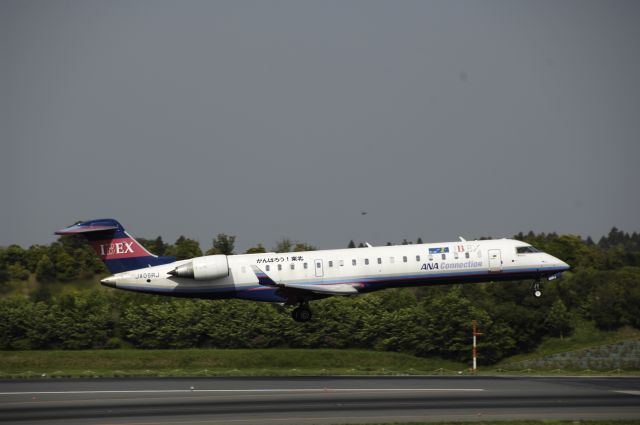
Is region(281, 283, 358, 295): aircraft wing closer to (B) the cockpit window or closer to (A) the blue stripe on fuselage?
(A) the blue stripe on fuselage

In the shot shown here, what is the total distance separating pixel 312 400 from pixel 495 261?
1234cm

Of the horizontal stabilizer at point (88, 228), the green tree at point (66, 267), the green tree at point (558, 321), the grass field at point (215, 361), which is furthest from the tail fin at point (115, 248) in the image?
the green tree at point (558, 321)

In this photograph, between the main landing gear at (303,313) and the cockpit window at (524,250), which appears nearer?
the main landing gear at (303,313)

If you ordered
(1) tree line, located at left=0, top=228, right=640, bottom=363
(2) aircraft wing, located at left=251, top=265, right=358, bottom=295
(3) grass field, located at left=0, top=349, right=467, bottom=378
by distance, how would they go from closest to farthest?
(2) aircraft wing, located at left=251, top=265, right=358, bottom=295
(3) grass field, located at left=0, top=349, right=467, bottom=378
(1) tree line, located at left=0, top=228, right=640, bottom=363

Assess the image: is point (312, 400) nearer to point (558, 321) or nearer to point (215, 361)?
point (215, 361)

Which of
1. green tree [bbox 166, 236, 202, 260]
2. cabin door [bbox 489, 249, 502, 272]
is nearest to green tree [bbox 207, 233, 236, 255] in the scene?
green tree [bbox 166, 236, 202, 260]

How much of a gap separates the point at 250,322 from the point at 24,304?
16191mm

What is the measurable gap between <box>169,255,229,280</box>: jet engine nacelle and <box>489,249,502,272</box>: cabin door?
12.0 m

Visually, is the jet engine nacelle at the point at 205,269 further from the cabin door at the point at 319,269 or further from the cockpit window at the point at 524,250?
the cockpit window at the point at 524,250

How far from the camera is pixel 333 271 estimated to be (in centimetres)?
3988

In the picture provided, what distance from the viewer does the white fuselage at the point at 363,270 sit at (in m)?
39.7

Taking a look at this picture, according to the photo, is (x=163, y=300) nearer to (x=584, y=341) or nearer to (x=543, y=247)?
(x=584, y=341)

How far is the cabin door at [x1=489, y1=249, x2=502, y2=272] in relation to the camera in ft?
132

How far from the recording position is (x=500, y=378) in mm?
39844
